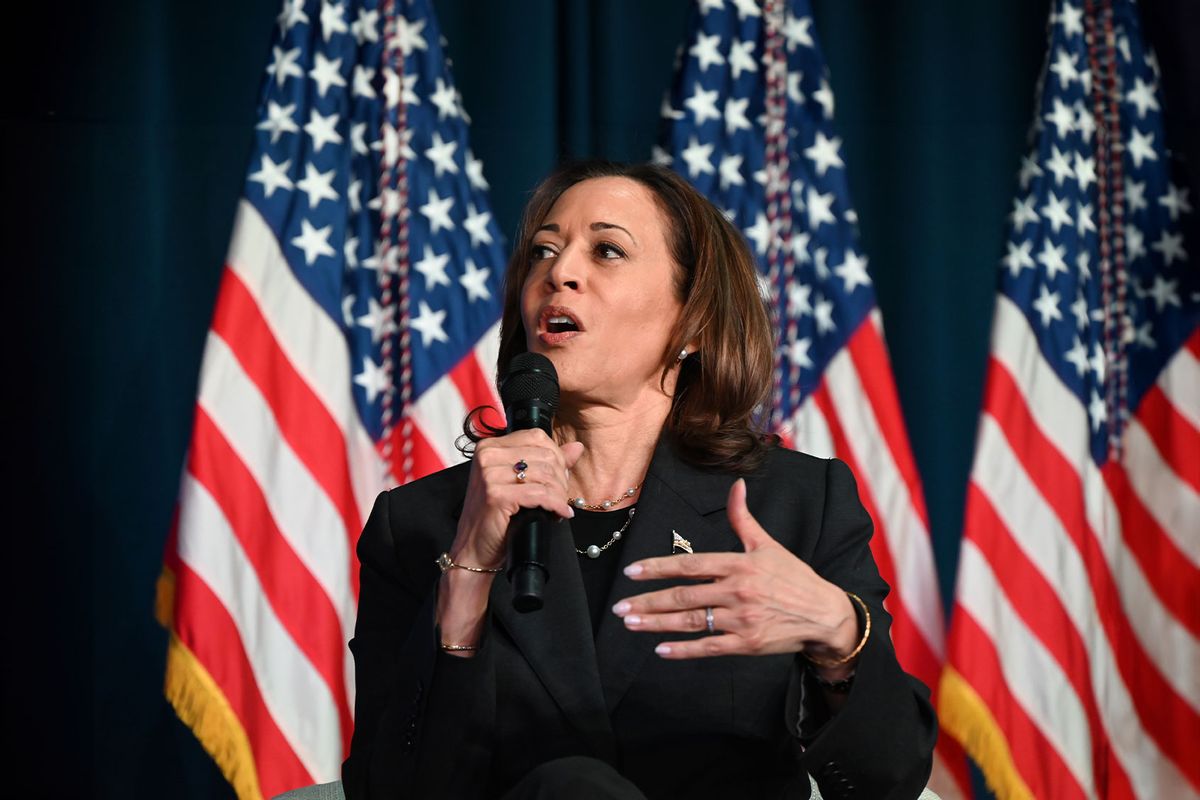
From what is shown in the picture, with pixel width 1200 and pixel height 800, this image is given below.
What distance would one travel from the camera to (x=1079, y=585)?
9.88 ft

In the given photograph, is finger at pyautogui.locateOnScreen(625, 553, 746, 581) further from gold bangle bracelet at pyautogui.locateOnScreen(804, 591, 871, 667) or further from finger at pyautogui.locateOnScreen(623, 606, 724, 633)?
gold bangle bracelet at pyautogui.locateOnScreen(804, 591, 871, 667)

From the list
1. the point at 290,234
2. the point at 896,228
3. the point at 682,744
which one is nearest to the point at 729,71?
the point at 896,228

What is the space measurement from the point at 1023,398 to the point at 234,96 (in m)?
2.05

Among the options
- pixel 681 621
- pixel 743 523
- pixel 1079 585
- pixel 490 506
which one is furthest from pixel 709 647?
pixel 1079 585

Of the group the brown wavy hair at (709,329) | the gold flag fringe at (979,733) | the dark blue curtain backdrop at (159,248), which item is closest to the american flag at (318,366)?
the dark blue curtain backdrop at (159,248)

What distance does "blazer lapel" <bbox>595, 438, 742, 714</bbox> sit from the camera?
1.60m

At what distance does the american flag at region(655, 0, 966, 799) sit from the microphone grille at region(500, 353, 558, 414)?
1.54 meters

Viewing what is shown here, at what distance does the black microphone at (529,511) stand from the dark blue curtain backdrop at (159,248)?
5.63 feet

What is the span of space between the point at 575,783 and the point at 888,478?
186cm

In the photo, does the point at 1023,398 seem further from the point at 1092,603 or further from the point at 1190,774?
the point at 1190,774

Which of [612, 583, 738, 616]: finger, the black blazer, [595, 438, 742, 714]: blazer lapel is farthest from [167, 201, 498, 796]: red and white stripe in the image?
[612, 583, 738, 616]: finger

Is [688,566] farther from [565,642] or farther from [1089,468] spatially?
[1089,468]

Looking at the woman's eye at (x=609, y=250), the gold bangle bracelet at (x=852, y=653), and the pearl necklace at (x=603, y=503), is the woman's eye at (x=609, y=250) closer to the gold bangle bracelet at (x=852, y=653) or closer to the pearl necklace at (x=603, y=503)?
the pearl necklace at (x=603, y=503)

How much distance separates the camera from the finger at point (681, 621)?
1302mm
